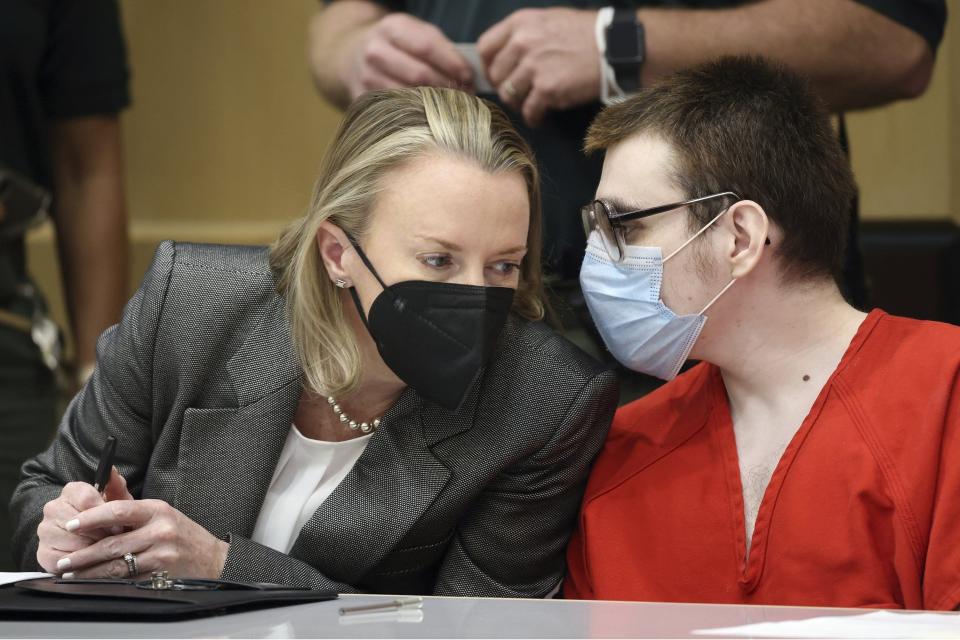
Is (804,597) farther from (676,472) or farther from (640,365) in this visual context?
(640,365)

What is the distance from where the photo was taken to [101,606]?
1.41 m

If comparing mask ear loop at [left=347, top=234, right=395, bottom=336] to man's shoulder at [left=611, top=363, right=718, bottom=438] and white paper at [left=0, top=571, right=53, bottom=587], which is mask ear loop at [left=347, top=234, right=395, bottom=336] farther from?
white paper at [left=0, top=571, right=53, bottom=587]

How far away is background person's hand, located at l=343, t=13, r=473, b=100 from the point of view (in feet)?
8.15

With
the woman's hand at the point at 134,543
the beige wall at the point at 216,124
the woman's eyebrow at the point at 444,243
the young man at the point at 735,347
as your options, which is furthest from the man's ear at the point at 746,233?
the beige wall at the point at 216,124

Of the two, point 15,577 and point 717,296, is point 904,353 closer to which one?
point 717,296

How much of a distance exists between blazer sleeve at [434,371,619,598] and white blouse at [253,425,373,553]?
22 cm

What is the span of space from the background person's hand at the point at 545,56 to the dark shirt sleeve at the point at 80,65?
3.97 feet

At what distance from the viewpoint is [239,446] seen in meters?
2.08

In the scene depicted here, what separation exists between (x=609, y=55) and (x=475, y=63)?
0.87ft

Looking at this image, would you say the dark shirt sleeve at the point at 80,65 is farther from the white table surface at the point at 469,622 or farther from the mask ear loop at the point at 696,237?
the white table surface at the point at 469,622

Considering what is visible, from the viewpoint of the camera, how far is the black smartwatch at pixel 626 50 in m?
2.43

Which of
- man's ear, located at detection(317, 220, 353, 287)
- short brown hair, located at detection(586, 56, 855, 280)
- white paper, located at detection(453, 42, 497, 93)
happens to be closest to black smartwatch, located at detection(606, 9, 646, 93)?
white paper, located at detection(453, 42, 497, 93)

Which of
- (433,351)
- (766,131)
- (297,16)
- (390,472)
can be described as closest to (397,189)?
(433,351)

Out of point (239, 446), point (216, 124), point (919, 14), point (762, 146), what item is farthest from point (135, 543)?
point (216, 124)
